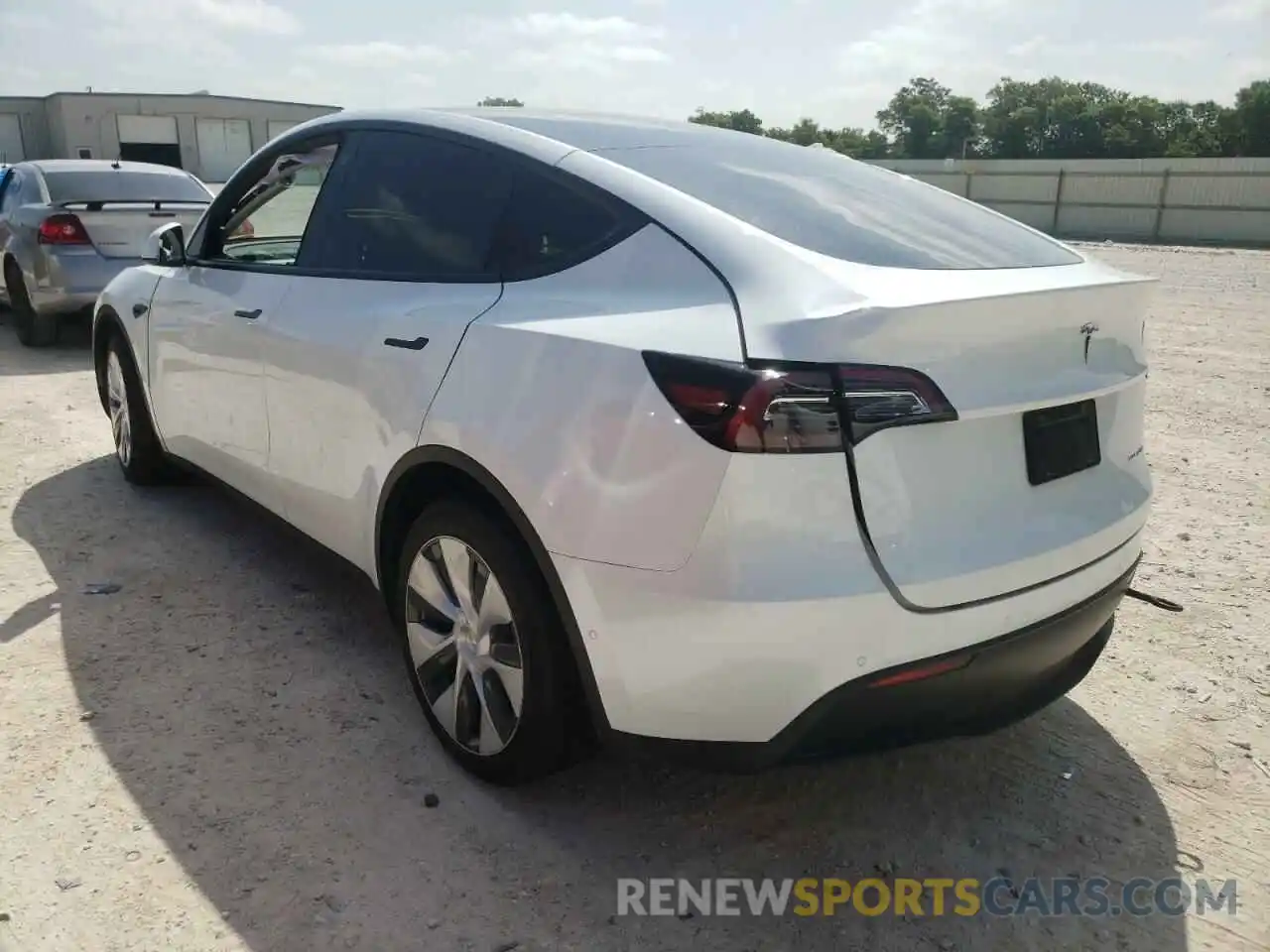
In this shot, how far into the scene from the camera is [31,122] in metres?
43.8

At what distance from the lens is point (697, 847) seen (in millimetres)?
2488

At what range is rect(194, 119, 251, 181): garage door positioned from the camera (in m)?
43.9

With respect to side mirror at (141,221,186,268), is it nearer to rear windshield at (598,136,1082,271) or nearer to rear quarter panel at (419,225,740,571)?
rear quarter panel at (419,225,740,571)

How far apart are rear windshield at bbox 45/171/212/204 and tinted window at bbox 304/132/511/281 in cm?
649

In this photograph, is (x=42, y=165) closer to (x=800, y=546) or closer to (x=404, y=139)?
(x=404, y=139)

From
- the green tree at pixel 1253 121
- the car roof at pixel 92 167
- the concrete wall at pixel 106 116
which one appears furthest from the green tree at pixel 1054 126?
the car roof at pixel 92 167

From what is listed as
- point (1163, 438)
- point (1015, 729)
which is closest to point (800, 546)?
point (1015, 729)

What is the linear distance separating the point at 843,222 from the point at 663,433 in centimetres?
84

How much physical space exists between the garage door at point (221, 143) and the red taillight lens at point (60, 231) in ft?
130

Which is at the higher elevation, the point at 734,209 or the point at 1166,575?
the point at 734,209

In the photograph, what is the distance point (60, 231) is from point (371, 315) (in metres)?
6.83

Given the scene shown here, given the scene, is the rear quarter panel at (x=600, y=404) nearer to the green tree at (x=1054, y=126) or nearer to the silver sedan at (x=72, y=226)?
the silver sedan at (x=72, y=226)

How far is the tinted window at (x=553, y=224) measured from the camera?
2393mm

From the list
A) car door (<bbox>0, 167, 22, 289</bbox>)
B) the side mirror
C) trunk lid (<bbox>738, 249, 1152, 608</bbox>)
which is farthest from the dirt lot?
car door (<bbox>0, 167, 22, 289</bbox>)
